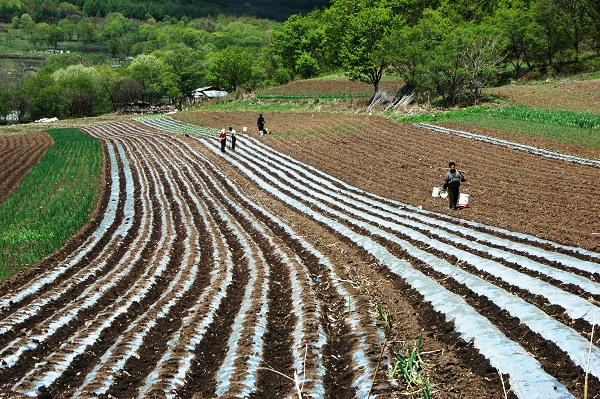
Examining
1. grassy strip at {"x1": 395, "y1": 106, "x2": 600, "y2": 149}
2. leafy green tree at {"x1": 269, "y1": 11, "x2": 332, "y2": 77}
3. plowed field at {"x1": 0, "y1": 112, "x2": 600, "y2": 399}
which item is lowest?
plowed field at {"x1": 0, "y1": 112, "x2": 600, "y2": 399}

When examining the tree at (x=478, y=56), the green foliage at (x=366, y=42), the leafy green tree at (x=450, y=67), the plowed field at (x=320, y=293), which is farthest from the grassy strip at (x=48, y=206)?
the green foliage at (x=366, y=42)

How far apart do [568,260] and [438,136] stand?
22.4 meters

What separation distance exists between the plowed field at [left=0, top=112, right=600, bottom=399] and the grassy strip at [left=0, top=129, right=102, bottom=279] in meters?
0.89

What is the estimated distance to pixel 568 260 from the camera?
34.6 ft

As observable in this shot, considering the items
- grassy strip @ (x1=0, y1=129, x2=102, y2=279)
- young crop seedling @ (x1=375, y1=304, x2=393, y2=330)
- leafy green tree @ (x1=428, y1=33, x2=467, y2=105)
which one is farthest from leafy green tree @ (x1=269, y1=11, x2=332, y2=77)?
young crop seedling @ (x1=375, y1=304, x2=393, y2=330)

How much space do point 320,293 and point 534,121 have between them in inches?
1149

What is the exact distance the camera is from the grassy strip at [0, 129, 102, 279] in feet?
47.9

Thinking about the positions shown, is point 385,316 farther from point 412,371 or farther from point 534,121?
point 534,121

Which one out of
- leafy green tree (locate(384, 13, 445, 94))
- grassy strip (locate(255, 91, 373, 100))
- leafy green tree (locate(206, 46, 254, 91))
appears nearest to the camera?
leafy green tree (locate(384, 13, 445, 94))

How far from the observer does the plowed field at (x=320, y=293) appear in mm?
6504

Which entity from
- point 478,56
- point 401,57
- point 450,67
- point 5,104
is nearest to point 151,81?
point 5,104

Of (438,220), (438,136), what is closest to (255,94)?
(438,136)

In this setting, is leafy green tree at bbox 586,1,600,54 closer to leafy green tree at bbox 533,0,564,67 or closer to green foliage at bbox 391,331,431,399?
leafy green tree at bbox 533,0,564,67

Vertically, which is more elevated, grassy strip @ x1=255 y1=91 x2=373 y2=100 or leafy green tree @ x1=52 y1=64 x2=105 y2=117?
leafy green tree @ x1=52 y1=64 x2=105 y2=117
